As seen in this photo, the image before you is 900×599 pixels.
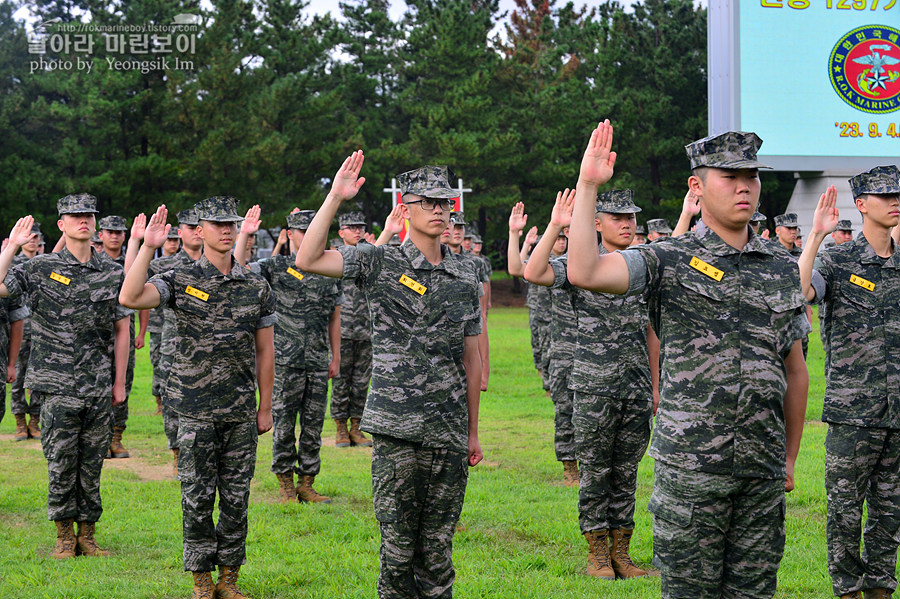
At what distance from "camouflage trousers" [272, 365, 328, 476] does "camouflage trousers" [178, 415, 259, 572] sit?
256 centimetres

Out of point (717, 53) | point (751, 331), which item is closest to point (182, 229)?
point (751, 331)

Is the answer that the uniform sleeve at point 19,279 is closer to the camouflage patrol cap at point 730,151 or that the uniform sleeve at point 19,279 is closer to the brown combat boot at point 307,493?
the brown combat boot at point 307,493

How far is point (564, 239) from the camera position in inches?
509

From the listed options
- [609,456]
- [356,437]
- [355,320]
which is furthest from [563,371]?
[356,437]

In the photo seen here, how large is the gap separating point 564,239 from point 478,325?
7.72 m

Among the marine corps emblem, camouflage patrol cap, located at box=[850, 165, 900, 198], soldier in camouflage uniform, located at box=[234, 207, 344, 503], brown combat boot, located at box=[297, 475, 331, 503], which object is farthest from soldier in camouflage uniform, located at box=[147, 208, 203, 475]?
the marine corps emblem

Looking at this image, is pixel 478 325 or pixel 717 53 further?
pixel 717 53

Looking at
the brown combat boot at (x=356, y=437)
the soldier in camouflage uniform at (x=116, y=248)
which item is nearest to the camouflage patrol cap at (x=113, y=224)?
the soldier in camouflage uniform at (x=116, y=248)

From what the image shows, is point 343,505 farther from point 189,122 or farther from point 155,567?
point 189,122

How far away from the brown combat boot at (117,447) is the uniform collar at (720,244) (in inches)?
342

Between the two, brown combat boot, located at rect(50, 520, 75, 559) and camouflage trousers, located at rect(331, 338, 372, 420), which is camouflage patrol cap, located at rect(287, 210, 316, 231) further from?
brown combat boot, located at rect(50, 520, 75, 559)

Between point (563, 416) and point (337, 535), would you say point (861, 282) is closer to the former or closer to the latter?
point (563, 416)

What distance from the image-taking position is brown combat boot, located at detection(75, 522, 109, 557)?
7.09 m

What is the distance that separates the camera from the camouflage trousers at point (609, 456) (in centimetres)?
654
